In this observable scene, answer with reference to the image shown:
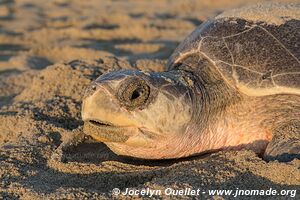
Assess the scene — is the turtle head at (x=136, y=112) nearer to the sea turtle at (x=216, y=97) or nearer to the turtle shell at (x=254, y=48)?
the sea turtle at (x=216, y=97)

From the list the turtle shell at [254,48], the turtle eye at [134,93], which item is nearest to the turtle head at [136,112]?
the turtle eye at [134,93]

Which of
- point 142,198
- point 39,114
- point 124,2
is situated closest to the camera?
point 142,198

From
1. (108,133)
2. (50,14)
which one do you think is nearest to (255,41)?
(108,133)

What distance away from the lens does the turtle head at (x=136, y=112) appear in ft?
7.05

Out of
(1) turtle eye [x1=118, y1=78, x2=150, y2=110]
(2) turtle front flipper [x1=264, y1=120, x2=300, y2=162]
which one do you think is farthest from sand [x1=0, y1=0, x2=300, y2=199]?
(1) turtle eye [x1=118, y1=78, x2=150, y2=110]

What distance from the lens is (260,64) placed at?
2.46 meters

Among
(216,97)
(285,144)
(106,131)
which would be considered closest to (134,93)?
(106,131)

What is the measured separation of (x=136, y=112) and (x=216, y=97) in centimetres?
54

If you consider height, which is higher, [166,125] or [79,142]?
[166,125]

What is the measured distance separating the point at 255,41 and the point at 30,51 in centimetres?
301

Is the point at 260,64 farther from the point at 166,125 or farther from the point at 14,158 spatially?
the point at 14,158

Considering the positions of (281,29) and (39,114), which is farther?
(39,114)

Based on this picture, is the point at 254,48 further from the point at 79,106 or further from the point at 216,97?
the point at 79,106

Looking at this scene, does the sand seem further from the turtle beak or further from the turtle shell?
the turtle shell
